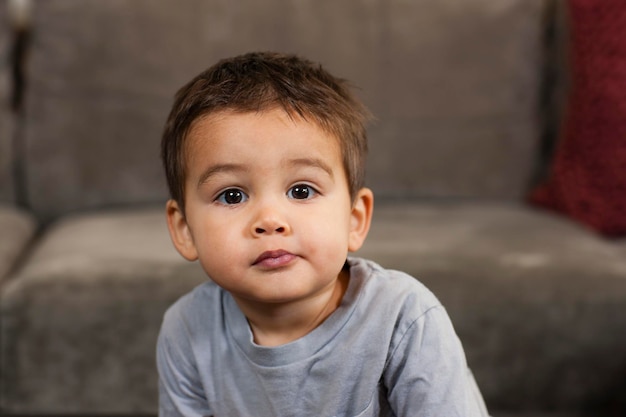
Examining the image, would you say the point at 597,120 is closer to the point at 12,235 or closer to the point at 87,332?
the point at 87,332

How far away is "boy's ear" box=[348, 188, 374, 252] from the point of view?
1125 mm

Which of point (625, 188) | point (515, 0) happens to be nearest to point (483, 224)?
point (625, 188)

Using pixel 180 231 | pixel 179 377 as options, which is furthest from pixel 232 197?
pixel 179 377

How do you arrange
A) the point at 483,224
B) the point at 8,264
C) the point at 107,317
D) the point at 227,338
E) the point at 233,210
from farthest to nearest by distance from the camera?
1. the point at 483,224
2. the point at 8,264
3. the point at 107,317
4. the point at 227,338
5. the point at 233,210

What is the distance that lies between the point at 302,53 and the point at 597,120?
2.42ft

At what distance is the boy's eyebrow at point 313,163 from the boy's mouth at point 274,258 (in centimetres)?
10

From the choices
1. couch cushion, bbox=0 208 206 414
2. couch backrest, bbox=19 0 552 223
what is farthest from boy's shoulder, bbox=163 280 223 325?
couch backrest, bbox=19 0 552 223

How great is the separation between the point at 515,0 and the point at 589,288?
935 mm

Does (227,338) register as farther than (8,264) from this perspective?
No

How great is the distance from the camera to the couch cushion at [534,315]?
1629mm

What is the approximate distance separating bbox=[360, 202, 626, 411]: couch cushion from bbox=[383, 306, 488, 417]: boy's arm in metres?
0.57

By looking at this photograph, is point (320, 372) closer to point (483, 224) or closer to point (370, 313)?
point (370, 313)

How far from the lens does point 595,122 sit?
1972 millimetres

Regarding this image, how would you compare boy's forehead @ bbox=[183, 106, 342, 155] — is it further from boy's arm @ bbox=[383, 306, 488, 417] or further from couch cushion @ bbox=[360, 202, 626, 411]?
couch cushion @ bbox=[360, 202, 626, 411]
